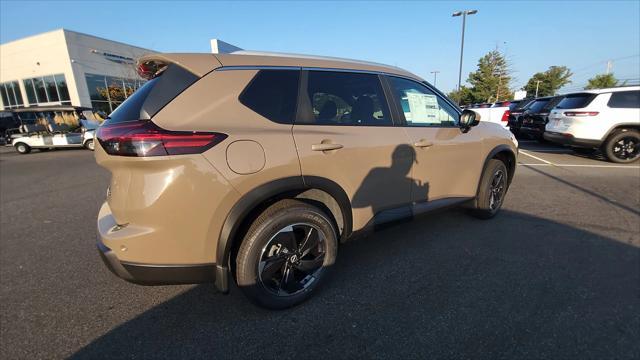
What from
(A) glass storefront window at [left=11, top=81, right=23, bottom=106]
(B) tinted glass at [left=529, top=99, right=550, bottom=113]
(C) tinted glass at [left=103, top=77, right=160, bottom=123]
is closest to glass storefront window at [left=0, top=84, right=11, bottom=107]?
(A) glass storefront window at [left=11, top=81, right=23, bottom=106]

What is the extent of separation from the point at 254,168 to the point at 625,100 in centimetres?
1016

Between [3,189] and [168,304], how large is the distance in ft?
23.9

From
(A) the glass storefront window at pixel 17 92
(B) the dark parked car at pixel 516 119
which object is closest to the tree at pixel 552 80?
(B) the dark parked car at pixel 516 119

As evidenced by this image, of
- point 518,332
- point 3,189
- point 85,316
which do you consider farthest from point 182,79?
point 3,189

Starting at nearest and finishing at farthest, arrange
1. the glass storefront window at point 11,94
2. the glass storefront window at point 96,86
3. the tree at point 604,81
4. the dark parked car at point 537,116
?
the dark parked car at point 537,116 < the glass storefront window at point 96,86 < the glass storefront window at point 11,94 < the tree at point 604,81

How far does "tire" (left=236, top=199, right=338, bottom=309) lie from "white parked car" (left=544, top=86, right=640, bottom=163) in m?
8.76

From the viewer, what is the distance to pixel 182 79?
6.54ft

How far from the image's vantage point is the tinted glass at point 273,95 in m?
2.17

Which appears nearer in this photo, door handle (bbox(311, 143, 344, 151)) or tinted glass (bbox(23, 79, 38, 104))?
door handle (bbox(311, 143, 344, 151))

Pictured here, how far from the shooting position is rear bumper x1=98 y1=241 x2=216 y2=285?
198 centimetres

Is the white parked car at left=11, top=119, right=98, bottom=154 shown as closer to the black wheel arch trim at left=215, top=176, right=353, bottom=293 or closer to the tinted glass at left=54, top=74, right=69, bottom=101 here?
the tinted glass at left=54, top=74, right=69, bottom=101

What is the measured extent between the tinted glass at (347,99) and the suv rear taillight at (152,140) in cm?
88

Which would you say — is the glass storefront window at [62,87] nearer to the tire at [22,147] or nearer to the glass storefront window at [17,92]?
the glass storefront window at [17,92]

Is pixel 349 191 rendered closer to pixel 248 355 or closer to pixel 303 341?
pixel 303 341
